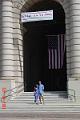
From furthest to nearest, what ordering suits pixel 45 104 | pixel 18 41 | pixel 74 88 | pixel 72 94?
pixel 18 41, pixel 72 94, pixel 74 88, pixel 45 104

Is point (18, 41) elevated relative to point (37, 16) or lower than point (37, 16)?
lower

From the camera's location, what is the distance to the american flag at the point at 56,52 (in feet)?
141

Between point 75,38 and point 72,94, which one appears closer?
point 72,94

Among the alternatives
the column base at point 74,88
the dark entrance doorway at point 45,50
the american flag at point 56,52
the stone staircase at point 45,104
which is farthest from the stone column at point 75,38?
the stone staircase at point 45,104

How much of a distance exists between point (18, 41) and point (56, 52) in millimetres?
3746

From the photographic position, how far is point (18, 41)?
43.5 m

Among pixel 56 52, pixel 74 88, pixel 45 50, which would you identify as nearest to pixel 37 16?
pixel 56 52

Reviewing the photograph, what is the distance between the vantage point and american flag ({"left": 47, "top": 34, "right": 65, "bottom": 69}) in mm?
42878

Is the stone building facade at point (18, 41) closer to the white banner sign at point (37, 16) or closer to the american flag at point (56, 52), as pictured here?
the white banner sign at point (37, 16)

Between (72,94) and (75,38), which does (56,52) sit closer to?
(75,38)

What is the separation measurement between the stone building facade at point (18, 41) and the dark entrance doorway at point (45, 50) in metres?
1.48

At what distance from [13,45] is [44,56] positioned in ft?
46.6

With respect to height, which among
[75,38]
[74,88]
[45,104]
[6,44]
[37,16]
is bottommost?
[45,104]

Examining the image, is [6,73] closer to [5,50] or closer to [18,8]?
[5,50]
